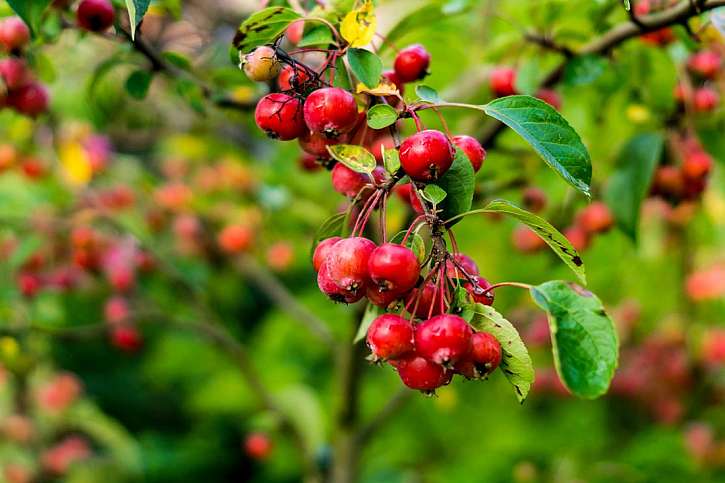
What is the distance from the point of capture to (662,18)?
1075 mm

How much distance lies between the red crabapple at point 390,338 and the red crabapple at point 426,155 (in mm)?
151

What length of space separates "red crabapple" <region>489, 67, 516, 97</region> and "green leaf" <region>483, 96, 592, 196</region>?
1.81ft

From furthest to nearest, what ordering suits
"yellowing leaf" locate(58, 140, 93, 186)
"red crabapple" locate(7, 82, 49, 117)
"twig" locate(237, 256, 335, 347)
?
"yellowing leaf" locate(58, 140, 93, 186) → "twig" locate(237, 256, 335, 347) → "red crabapple" locate(7, 82, 49, 117)

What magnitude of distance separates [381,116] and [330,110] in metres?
0.05

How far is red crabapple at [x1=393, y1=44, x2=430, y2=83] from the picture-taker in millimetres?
971

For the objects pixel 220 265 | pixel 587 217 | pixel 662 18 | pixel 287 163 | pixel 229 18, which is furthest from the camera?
pixel 229 18

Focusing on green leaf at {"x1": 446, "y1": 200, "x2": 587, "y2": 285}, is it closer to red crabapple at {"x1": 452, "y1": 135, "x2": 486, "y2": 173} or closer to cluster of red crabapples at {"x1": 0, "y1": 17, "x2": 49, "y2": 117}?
red crabapple at {"x1": 452, "y1": 135, "x2": 486, "y2": 173}

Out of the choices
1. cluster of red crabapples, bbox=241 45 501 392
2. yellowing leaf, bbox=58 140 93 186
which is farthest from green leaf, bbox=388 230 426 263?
yellowing leaf, bbox=58 140 93 186

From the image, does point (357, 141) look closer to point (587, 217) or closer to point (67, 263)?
point (587, 217)

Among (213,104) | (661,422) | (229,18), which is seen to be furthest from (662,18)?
(229,18)

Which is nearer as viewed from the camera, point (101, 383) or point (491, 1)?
point (491, 1)

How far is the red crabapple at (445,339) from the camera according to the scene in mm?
698

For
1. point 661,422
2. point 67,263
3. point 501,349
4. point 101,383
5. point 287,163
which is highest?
point 501,349

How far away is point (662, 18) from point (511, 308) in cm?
147
